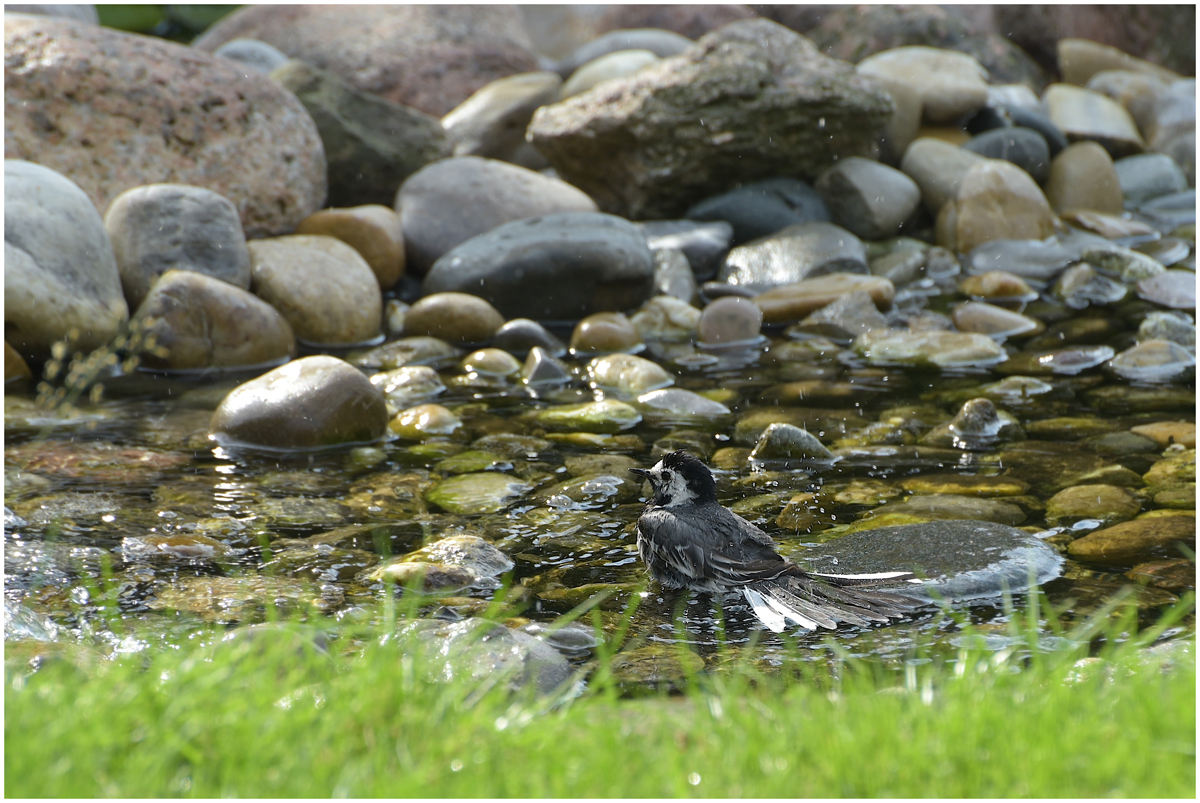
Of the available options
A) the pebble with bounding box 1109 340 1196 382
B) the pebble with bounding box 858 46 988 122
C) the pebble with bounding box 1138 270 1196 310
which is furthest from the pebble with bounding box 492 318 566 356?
the pebble with bounding box 858 46 988 122

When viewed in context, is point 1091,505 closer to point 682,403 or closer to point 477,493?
point 682,403

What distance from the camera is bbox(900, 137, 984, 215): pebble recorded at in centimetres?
1213

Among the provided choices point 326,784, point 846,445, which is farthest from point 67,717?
point 846,445

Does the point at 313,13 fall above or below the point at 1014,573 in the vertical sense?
above

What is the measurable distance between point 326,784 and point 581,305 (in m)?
7.57

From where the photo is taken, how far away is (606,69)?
50.1 feet

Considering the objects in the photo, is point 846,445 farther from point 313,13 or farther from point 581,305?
point 313,13

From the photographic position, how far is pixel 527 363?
8117 millimetres

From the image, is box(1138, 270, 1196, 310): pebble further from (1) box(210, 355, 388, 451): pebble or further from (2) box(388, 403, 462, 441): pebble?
(1) box(210, 355, 388, 451): pebble

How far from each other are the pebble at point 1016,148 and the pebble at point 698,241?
3.69 meters

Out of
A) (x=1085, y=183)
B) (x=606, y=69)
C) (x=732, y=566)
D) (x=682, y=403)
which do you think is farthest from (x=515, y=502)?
(x=606, y=69)

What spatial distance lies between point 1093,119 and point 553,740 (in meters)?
14.0

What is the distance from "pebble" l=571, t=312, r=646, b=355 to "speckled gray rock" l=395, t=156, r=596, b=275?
189cm

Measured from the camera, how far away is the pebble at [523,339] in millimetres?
8852
